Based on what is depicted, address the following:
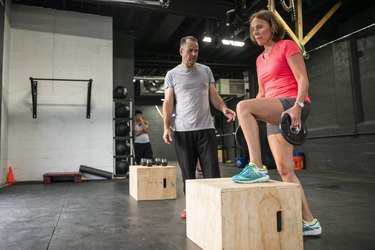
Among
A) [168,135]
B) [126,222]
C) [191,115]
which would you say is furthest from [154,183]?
[191,115]

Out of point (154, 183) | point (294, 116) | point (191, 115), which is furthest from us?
point (154, 183)

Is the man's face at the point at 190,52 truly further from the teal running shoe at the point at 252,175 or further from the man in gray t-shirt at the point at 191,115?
the teal running shoe at the point at 252,175

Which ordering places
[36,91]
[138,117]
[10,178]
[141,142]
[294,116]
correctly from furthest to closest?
[138,117] → [141,142] → [36,91] → [10,178] → [294,116]

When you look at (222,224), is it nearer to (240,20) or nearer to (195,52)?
(195,52)

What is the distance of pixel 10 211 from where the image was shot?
273cm

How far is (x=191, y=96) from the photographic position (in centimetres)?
217

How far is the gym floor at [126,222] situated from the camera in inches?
65.6

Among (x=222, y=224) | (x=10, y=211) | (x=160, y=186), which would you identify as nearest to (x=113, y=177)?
(x=160, y=186)

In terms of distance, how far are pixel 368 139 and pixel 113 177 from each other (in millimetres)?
4656

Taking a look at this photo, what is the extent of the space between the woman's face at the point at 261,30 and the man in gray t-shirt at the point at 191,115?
56 cm

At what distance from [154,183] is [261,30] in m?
2.12

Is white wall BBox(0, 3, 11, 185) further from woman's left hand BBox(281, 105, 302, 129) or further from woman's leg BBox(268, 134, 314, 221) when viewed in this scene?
woman's left hand BBox(281, 105, 302, 129)

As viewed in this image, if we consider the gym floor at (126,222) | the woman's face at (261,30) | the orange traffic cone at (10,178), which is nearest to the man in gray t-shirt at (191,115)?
the gym floor at (126,222)

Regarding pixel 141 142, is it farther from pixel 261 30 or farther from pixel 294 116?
pixel 294 116
